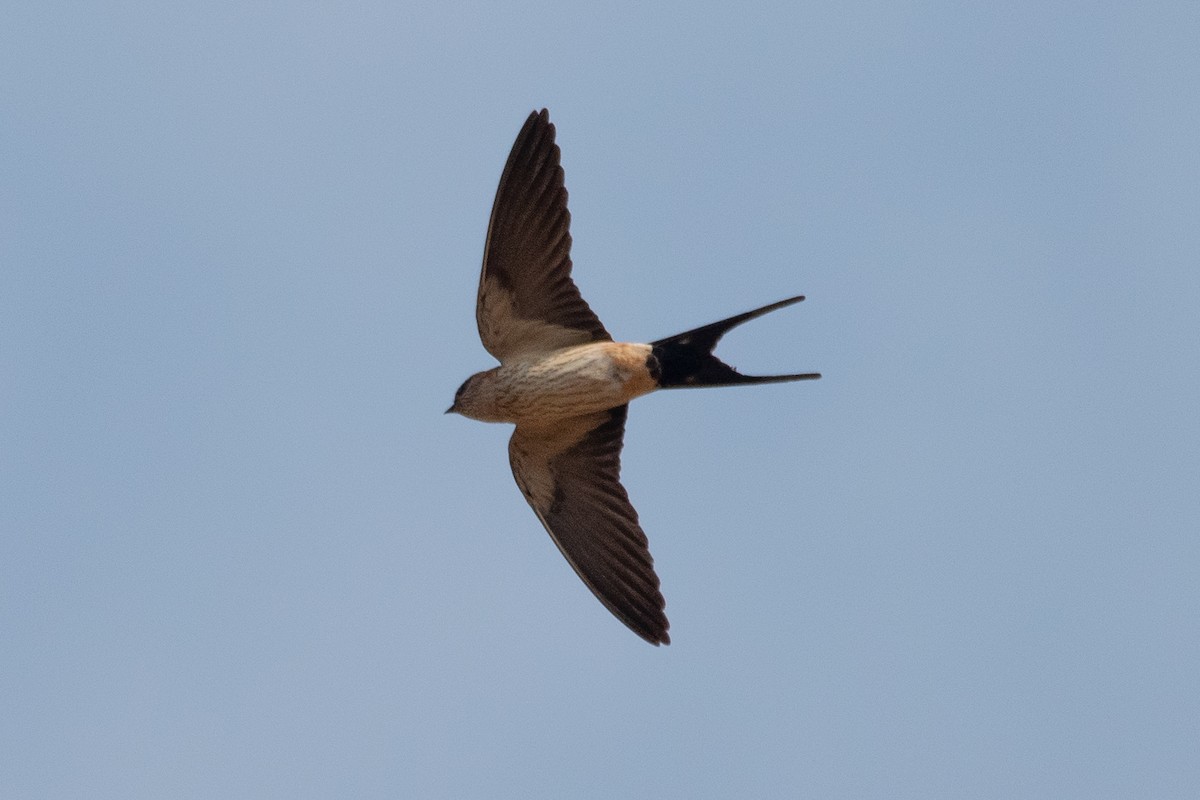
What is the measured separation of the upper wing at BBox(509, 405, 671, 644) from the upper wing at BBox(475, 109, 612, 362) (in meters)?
0.49

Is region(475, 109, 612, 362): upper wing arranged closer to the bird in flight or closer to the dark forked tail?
the bird in flight

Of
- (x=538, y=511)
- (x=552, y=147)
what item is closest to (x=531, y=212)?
(x=552, y=147)

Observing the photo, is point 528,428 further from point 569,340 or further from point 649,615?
point 649,615

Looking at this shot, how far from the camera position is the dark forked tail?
872 centimetres

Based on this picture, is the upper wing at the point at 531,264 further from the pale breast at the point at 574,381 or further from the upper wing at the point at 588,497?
the upper wing at the point at 588,497

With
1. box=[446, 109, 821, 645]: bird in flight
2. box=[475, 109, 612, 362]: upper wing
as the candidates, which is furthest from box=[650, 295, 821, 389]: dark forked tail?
box=[475, 109, 612, 362]: upper wing

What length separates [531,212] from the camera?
344 inches

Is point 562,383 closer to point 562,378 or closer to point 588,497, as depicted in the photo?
point 562,378

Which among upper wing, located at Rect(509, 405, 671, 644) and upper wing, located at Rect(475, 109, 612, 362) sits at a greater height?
upper wing, located at Rect(475, 109, 612, 362)

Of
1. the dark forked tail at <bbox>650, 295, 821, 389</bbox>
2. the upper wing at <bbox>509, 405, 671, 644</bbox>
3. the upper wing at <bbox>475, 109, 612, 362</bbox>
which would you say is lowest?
the upper wing at <bbox>509, 405, 671, 644</bbox>

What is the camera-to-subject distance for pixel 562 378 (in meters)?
8.81

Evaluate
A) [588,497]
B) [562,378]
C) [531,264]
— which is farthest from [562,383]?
[588,497]

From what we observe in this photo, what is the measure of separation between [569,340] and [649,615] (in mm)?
1431

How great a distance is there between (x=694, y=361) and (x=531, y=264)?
0.93 meters
